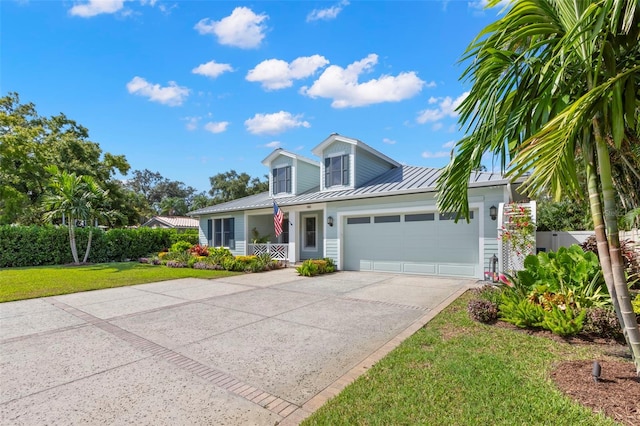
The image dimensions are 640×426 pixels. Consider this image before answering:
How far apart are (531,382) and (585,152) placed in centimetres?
243

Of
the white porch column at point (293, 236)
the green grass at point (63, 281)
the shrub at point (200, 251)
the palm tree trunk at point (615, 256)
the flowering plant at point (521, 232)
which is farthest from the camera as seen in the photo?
the shrub at point (200, 251)

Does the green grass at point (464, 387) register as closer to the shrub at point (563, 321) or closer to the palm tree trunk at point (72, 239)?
the shrub at point (563, 321)

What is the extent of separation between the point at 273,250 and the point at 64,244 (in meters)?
11.8

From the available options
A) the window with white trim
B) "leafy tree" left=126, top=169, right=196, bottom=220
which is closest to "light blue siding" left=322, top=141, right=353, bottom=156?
the window with white trim

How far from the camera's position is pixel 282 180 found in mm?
17234

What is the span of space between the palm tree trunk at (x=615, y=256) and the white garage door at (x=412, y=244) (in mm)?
7296

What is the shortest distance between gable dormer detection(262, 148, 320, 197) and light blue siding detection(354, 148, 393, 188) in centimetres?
344

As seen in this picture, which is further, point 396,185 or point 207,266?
point 207,266

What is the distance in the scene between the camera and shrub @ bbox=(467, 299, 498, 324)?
17.6 ft

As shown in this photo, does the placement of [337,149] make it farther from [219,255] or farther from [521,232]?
[521,232]

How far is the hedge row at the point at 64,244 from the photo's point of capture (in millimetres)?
15750

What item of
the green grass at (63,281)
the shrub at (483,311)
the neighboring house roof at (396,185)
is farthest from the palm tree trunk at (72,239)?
the shrub at (483,311)

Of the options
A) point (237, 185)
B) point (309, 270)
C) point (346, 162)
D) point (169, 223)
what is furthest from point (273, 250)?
point (237, 185)

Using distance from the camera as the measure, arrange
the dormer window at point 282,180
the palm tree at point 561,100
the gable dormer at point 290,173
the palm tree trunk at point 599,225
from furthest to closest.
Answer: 1. the dormer window at point 282,180
2. the gable dormer at point 290,173
3. the palm tree trunk at point 599,225
4. the palm tree at point 561,100
